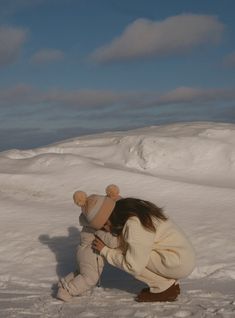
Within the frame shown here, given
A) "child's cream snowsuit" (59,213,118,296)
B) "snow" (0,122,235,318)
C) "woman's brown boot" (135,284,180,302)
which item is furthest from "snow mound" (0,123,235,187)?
"woman's brown boot" (135,284,180,302)

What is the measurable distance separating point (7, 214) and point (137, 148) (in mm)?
4121

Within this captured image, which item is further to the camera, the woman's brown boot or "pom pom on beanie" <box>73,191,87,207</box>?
"pom pom on beanie" <box>73,191,87,207</box>

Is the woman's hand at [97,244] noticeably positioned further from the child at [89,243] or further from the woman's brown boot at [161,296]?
the woman's brown boot at [161,296]

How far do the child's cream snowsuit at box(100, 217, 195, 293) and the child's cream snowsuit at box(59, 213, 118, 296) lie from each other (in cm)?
12

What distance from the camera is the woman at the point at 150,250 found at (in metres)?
3.96

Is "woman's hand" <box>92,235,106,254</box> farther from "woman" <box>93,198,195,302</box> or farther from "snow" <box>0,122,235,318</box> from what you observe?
"snow" <box>0,122,235,318</box>

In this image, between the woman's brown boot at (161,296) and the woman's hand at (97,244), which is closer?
the woman's brown boot at (161,296)

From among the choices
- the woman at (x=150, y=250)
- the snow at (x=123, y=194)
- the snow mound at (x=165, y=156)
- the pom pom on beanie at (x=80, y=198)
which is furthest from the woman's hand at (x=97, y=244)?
the snow mound at (x=165, y=156)

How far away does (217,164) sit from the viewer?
1009cm

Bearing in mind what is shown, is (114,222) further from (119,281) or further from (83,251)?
(119,281)

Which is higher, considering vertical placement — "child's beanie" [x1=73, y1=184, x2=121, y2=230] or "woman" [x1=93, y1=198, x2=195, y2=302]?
"child's beanie" [x1=73, y1=184, x2=121, y2=230]

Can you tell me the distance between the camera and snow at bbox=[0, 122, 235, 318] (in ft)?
13.4

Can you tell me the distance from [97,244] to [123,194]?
Answer: 12.9 feet

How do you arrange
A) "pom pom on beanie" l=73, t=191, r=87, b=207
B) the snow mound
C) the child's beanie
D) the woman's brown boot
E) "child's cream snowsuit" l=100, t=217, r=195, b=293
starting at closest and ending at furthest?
"child's cream snowsuit" l=100, t=217, r=195, b=293, the woman's brown boot, the child's beanie, "pom pom on beanie" l=73, t=191, r=87, b=207, the snow mound
